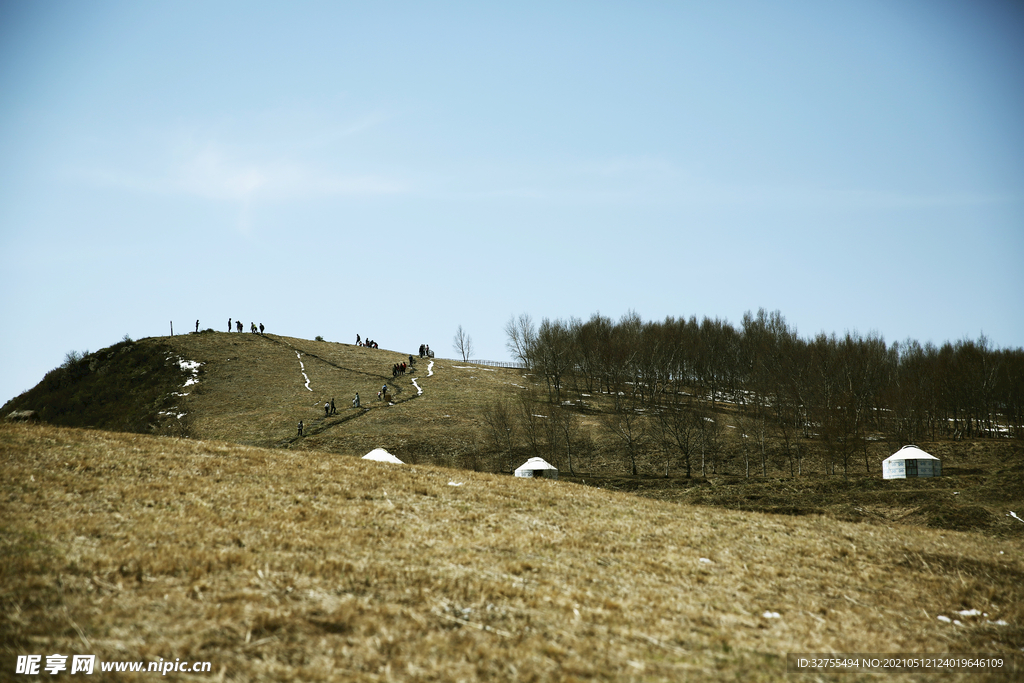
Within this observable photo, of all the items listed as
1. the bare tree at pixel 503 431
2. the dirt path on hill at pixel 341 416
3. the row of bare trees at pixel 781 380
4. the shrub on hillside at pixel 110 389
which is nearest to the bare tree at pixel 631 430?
the row of bare trees at pixel 781 380

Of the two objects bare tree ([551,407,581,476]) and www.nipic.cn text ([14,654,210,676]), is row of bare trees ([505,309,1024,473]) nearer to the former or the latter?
bare tree ([551,407,581,476])

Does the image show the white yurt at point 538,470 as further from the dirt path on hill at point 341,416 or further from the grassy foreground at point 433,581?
the dirt path on hill at point 341,416

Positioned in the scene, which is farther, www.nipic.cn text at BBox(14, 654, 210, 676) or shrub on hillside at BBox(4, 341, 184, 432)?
shrub on hillside at BBox(4, 341, 184, 432)

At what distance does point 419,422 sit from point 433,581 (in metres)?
51.2

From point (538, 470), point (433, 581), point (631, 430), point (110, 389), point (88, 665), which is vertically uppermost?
point (110, 389)

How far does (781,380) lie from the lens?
75.1 metres

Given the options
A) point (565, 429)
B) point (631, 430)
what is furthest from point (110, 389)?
point (631, 430)

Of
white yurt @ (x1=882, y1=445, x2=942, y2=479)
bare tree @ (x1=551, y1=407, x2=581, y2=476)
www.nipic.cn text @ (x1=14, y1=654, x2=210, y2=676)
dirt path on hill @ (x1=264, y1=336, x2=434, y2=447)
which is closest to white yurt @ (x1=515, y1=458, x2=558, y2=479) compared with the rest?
bare tree @ (x1=551, y1=407, x2=581, y2=476)

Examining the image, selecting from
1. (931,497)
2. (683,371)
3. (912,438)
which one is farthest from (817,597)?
(683,371)

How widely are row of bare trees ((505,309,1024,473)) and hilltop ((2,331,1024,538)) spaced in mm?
3180

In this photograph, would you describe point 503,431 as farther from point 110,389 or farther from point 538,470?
point 110,389

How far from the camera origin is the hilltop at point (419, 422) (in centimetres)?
2892

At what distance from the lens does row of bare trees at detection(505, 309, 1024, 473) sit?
6381 centimetres

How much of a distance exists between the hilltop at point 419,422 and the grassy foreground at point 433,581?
12014 mm
